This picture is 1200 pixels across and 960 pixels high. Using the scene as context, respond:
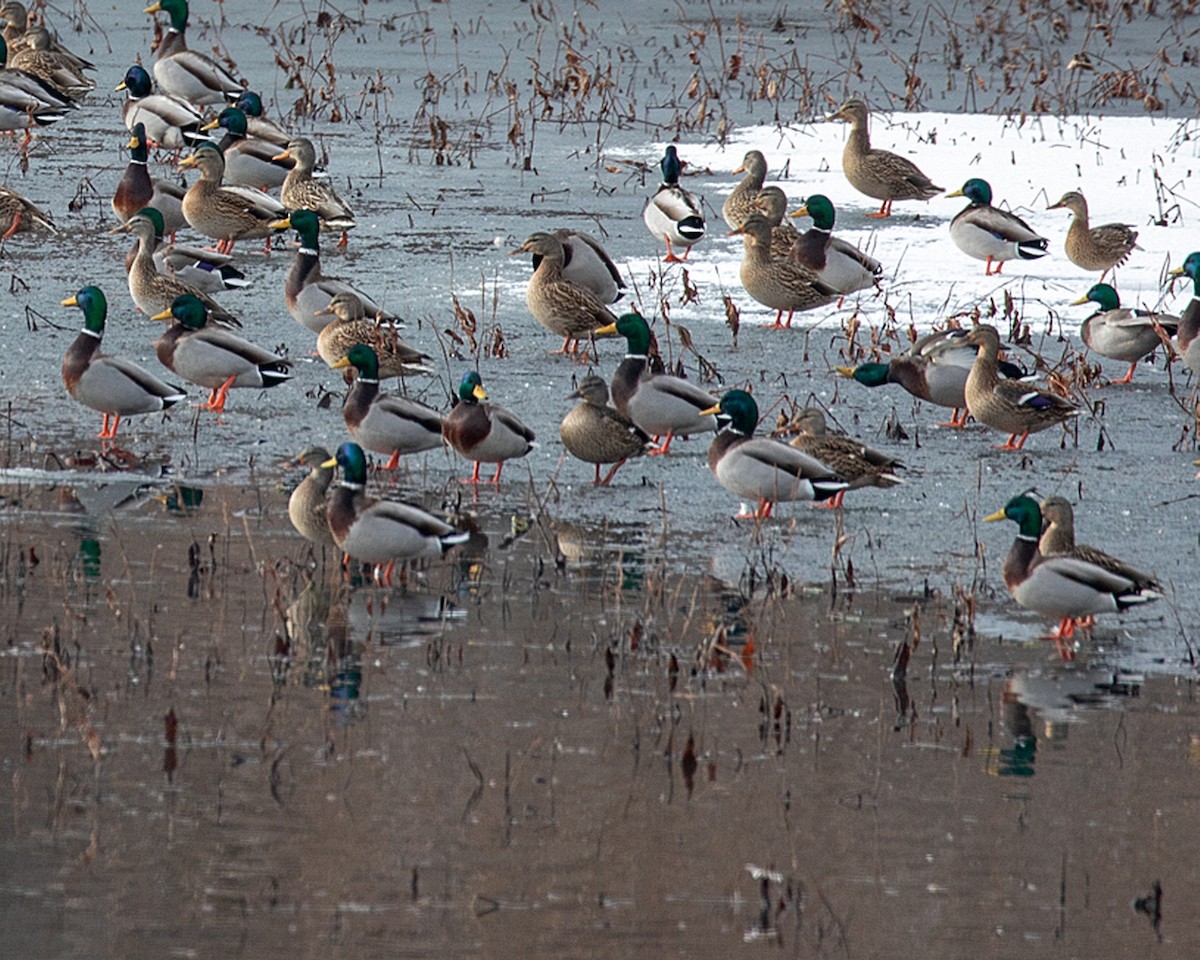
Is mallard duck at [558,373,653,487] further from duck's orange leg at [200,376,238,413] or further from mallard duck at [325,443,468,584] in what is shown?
duck's orange leg at [200,376,238,413]

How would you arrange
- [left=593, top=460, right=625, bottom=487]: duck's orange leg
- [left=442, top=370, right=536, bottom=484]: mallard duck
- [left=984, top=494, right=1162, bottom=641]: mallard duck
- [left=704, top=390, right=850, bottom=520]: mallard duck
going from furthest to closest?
1. [left=593, top=460, right=625, bottom=487]: duck's orange leg
2. [left=442, top=370, right=536, bottom=484]: mallard duck
3. [left=704, top=390, right=850, bottom=520]: mallard duck
4. [left=984, top=494, right=1162, bottom=641]: mallard duck

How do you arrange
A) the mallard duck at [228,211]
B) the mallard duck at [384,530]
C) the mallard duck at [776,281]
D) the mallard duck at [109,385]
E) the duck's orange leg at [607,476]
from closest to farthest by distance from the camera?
1. the mallard duck at [384,530]
2. the duck's orange leg at [607,476]
3. the mallard duck at [109,385]
4. the mallard duck at [776,281]
5. the mallard duck at [228,211]

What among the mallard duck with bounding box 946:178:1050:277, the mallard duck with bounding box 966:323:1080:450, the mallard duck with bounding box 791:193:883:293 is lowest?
the mallard duck with bounding box 966:323:1080:450

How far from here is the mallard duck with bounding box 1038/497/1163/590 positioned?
264 inches

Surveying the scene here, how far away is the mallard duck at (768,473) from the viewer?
306 inches

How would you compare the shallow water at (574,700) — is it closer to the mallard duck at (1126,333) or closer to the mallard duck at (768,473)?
the mallard duck at (768,473)

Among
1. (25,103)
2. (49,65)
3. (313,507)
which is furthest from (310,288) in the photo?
(49,65)

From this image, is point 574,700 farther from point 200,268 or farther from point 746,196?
point 746,196

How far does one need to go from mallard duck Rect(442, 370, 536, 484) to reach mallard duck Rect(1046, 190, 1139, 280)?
4885mm

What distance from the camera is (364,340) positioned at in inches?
373

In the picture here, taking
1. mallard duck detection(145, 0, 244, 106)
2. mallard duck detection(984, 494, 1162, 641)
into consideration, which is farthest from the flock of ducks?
mallard duck detection(145, 0, 244, 106)

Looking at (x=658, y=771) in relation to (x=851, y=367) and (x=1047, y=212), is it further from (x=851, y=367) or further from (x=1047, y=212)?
(x=1047, y=212)

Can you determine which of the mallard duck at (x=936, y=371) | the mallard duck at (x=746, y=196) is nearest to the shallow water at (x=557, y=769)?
the mallard duck at (x=936, y=371)

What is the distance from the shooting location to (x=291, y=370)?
32.7ft
